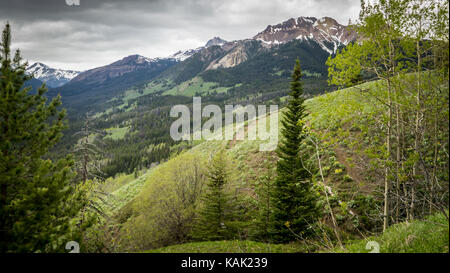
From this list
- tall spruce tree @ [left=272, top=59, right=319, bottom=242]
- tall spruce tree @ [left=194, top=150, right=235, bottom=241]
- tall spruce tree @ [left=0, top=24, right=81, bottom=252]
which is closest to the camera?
tall spruce tree @ [left=0, top=24, right=81, bottom=252]

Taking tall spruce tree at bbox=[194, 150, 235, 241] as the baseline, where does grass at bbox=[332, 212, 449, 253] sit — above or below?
above

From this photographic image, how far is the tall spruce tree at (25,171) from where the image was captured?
7.04m

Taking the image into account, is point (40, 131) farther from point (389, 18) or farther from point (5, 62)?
point (389, 18)

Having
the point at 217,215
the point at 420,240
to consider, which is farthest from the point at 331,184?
the point at 420,240

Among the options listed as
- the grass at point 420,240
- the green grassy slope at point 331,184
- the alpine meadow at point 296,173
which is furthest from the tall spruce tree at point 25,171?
the grass at point 420,240

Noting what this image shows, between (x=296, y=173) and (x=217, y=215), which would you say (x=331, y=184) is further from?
(x=217, y=215)

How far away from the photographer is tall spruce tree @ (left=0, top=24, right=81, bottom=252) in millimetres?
7035

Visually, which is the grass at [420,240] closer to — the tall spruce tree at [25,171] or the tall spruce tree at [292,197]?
the tall spruce tree at [292,197]

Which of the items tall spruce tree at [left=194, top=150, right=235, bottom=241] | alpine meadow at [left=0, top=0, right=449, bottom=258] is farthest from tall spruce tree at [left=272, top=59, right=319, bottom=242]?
tall spruce tree at [left=194, top=150, right=235, bottom=241]

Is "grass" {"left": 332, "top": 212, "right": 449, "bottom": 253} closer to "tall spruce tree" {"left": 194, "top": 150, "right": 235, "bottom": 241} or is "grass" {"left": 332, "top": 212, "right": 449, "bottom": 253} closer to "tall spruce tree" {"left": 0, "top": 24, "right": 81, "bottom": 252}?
"tall spruce tree" {"left": 0, "top": 24, "right": 81, "bottom": 252}

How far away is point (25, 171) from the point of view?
7.89 meters

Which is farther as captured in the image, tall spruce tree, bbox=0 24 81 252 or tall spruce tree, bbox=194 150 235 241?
tall spruce tree, bbox=194 150 235 241
